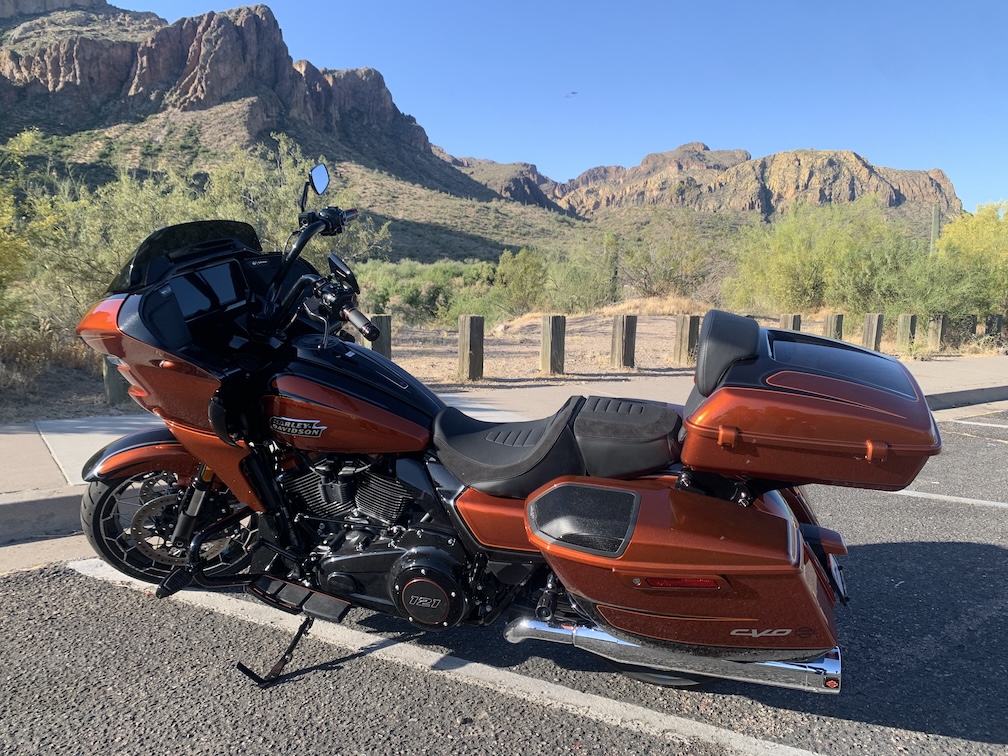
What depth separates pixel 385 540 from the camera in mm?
2564

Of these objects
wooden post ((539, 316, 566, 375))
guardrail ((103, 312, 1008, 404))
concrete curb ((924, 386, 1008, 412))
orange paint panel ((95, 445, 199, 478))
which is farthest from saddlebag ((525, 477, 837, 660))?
concrete curb ((924, 386, 1008, 412))

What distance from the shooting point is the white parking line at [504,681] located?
7.68 ft

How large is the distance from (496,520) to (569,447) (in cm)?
35

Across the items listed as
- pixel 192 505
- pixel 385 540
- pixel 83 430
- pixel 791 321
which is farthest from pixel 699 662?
pixel 791 321

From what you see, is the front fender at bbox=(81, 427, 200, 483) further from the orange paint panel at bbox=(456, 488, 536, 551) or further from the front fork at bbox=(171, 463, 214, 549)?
the orange paint panel at bbox=(456, 488, 536, 551)

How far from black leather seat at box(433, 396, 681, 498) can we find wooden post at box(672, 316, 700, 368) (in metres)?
8.64

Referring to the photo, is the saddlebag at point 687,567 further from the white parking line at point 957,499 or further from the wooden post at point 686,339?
A: the wooden post at point 686,339

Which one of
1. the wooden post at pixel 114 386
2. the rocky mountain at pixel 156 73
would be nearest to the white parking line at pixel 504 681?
the wooden post at pixel 114 386

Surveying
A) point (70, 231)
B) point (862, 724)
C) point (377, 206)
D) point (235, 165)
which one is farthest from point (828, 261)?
point (377, 206)

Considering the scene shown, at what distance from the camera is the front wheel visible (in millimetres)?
2930

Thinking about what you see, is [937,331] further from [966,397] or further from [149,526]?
[149,526]

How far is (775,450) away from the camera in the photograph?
6.61 feet

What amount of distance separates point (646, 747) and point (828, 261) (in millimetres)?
18719

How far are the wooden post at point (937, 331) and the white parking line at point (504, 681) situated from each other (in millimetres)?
13986
